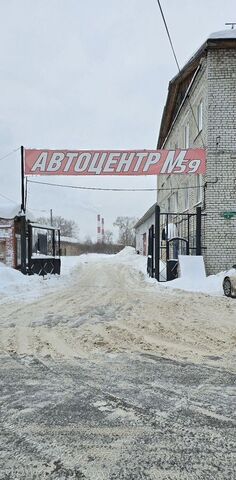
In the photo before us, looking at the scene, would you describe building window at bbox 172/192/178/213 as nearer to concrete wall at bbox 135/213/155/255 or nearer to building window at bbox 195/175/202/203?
building window at bbox 195/175/202/203

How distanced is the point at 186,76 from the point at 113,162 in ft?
26.3

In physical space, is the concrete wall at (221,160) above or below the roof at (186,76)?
below

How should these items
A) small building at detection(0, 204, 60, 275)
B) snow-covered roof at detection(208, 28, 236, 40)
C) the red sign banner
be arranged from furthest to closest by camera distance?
small building at detection(0, 204, 60, 275), snow-covered roof at detection(208, 28, 236, 40), the red sign banner

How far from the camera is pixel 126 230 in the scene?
94.9m

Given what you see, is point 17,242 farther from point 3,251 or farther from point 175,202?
point 175,202

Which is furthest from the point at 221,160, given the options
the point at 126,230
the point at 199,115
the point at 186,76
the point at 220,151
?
the point at 126,230

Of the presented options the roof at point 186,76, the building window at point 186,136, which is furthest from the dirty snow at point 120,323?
the building window at point 186,136

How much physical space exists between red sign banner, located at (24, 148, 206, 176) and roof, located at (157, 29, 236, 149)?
3857 mm

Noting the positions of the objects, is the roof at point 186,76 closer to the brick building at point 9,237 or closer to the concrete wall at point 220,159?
the concrete wall at point 220,159

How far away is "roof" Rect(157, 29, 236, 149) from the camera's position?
14367mm

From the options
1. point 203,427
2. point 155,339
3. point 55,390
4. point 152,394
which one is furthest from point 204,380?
point 155,339

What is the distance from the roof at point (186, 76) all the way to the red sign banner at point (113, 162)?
3.86 metres

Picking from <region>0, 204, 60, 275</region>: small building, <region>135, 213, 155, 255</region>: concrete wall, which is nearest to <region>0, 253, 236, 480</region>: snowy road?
<region>0, 204, 60, 275</region>: small building

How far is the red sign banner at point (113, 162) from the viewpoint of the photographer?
45.5 feet
